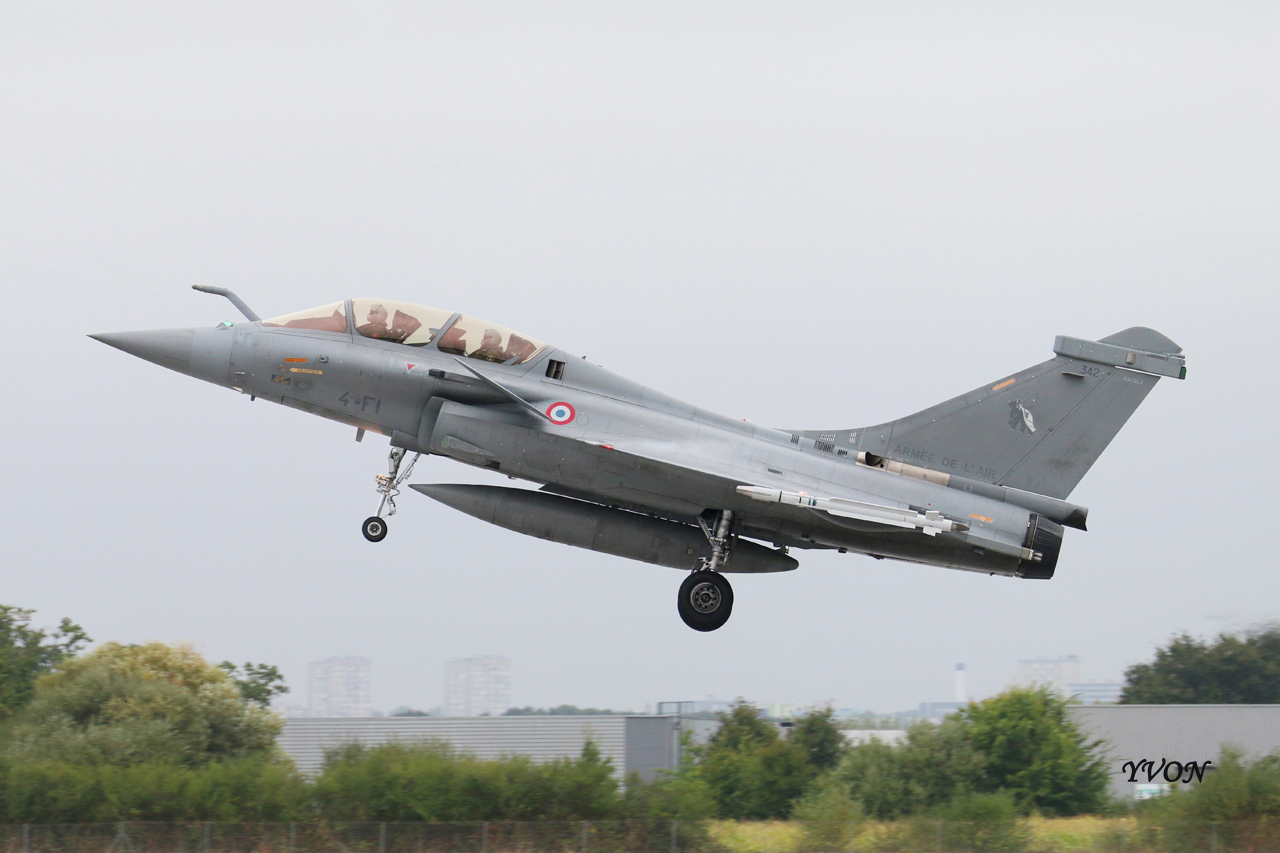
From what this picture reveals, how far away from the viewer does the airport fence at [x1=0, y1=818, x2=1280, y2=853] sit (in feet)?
59.4

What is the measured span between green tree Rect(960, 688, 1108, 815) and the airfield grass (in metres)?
8.31

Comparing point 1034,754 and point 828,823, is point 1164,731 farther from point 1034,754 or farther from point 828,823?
point 828,823

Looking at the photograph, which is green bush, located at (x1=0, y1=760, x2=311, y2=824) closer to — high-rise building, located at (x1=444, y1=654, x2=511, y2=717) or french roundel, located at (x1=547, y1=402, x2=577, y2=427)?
french roundel, located at (x1=547, y1=402, x2=577, y2=427)

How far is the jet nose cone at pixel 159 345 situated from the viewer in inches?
672

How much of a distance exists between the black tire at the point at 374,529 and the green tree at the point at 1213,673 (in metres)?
22.5

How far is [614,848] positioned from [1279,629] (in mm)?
18970

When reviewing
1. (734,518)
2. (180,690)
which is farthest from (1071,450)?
(180,690)

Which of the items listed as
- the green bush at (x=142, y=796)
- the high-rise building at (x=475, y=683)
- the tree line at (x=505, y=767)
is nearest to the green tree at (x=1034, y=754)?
the tree line at (x=505, y=767)

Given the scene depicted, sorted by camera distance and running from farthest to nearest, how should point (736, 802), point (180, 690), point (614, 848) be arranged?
point (736, 802) < point (180, 690) < point (614, 848)

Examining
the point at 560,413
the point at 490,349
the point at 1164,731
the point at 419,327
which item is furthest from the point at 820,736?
the point at 419,327

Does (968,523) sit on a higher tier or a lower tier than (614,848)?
higher

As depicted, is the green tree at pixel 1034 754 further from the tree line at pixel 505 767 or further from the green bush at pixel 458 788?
the green bush at pixel 458 788

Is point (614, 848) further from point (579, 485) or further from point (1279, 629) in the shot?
point (1279, 629)

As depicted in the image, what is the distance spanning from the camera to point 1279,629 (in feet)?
98.3
